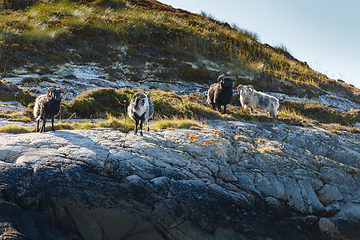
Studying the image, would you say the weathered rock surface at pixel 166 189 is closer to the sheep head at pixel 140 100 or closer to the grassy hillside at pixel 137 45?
the sheep head at pixel 140 100

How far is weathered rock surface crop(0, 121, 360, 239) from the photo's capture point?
5.15m

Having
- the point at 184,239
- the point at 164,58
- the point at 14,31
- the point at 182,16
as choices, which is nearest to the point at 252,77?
the point at 164,58

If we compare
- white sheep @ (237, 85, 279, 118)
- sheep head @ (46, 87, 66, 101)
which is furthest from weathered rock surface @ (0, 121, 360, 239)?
white sheep @ (237, 85, 279, 118)

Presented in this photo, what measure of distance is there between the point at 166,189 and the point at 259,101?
37.6ft

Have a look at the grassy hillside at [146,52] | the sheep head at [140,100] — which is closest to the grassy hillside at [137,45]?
the grassy hillside at [146,52]

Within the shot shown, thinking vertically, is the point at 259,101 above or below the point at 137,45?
below

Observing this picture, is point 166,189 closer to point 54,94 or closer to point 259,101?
point 54,94

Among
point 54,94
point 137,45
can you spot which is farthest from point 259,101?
point 137,45

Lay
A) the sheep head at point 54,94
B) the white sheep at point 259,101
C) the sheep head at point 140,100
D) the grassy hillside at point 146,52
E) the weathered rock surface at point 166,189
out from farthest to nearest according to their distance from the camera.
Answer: the grassy hillside at point 146,52, the white sheep at point 259,101, the sheep head at point 54,94, the sheep head at point 140,100, the weathered rock surface at point 166,189

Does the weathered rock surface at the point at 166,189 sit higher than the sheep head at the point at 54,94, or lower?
lower

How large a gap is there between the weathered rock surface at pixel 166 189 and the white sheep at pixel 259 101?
663cm

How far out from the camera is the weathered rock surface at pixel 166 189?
515cm

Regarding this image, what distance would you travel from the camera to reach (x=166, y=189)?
6.06 meters

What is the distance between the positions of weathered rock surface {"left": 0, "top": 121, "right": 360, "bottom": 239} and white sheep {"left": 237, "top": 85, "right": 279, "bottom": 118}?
663 cm
